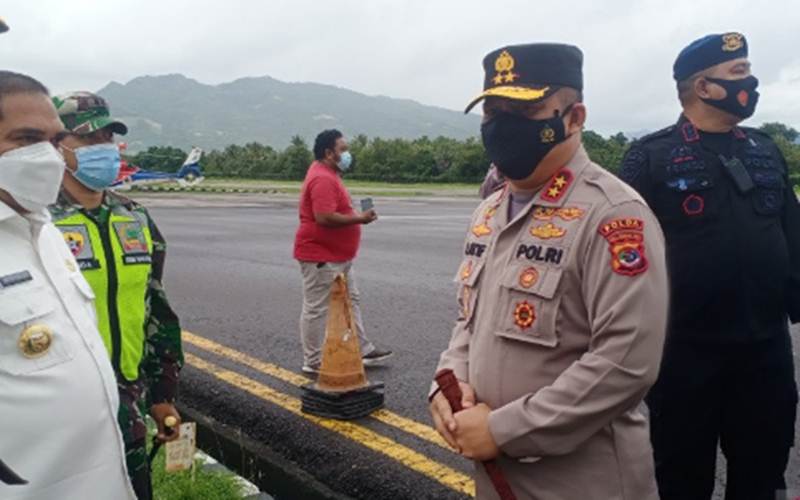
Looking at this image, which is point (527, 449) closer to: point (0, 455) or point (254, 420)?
point (0, 455)

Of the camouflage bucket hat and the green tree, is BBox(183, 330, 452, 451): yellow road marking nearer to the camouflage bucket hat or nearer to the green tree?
the camouflage bucket hat

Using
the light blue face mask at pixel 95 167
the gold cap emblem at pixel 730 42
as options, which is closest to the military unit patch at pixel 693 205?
the gold cap emblem at pixel 730 42

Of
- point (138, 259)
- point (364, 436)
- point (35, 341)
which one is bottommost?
point (364, 436)

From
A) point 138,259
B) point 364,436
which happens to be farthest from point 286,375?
point 138,259

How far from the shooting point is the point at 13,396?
1.95 meters

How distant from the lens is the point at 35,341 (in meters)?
2.00

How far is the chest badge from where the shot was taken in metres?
1.99

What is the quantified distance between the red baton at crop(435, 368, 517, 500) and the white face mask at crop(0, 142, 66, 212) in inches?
48.3

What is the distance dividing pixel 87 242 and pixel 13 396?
2.50 feet

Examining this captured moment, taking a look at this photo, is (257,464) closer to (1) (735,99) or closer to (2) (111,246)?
(2) (111,246)

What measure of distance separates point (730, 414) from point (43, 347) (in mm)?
2370

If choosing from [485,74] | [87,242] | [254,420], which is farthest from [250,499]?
[485,74]

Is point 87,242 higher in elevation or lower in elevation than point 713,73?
lower

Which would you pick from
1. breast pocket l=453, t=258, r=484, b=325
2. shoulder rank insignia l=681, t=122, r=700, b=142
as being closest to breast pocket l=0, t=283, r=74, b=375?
breast pocket l=453, t=258, r=484, b=325
